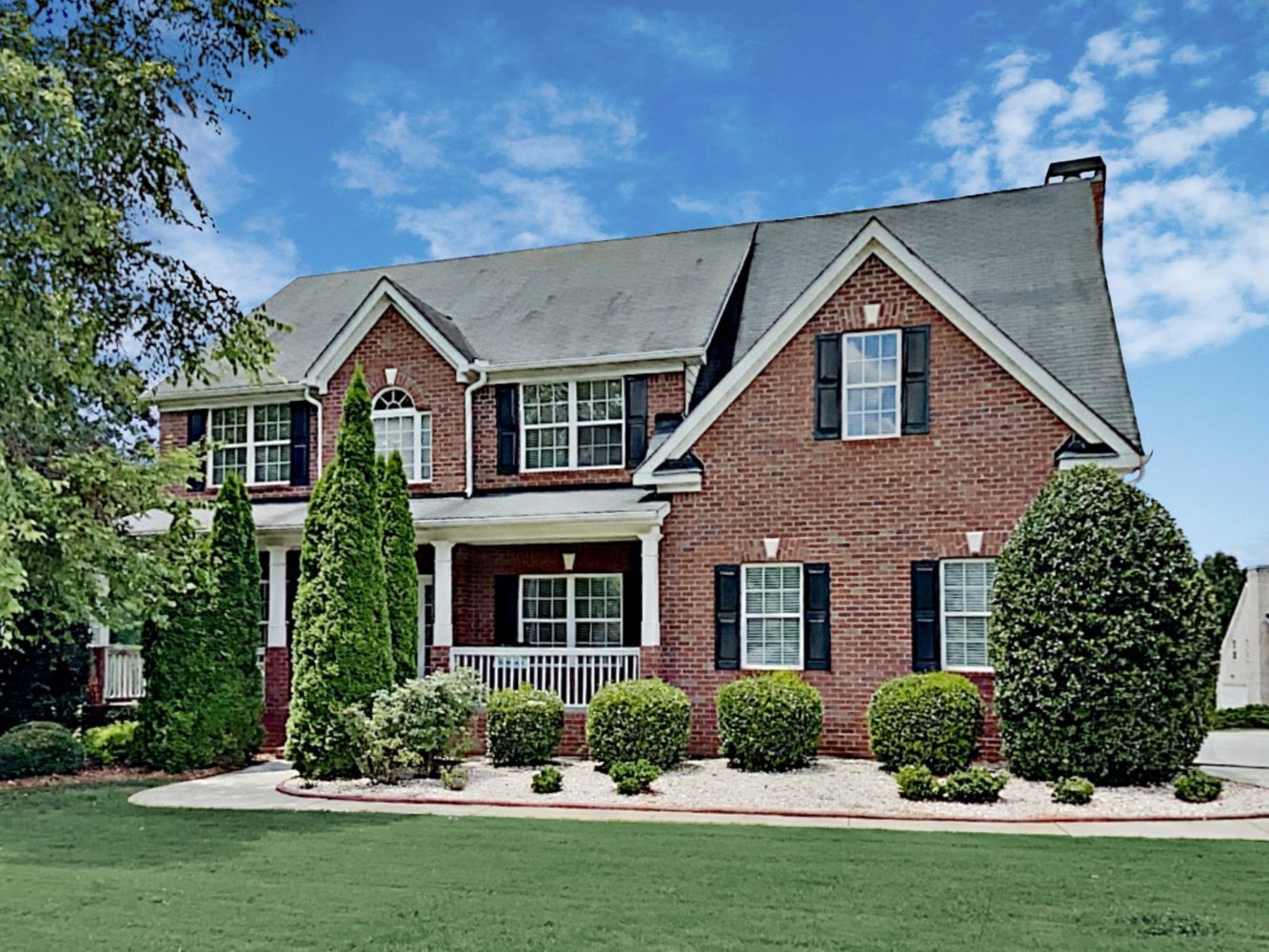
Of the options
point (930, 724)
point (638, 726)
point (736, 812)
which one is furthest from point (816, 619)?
point (736, 812)

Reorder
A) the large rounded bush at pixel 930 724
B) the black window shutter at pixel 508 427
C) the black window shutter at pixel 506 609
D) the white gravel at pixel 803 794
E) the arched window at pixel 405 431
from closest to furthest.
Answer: the white gravel at pixel 803 794 < the large rounded bush at pixel 930 724 < the black window shutter at pixel 506 609 < the black window shutter at pixel 508 427 < the arched window at pixel 405 431

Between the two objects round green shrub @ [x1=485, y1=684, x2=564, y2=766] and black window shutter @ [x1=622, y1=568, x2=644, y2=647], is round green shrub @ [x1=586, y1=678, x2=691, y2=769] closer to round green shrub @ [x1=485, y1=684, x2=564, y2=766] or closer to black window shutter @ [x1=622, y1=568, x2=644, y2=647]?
round green shrub @ [x1=485, y1=684, x2=564, y2=766]

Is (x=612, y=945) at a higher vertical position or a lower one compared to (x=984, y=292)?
lower

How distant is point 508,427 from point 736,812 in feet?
30.8

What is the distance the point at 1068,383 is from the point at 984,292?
3141mm

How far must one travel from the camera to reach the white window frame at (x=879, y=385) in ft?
55.0

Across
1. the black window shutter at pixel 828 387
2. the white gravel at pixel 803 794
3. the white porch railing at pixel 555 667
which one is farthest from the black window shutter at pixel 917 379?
the white porch railing at pixel 555 667

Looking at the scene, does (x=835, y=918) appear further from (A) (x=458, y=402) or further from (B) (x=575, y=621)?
(A) (x=458, y=402)

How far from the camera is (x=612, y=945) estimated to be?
7.32 m

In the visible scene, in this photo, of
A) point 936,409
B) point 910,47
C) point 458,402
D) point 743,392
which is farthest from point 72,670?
point 910,47

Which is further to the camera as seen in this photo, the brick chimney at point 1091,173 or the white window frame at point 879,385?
the brick chimney at point 1091,173

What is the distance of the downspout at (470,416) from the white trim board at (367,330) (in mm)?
229

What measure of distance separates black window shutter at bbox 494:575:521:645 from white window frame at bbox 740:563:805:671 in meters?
4.66

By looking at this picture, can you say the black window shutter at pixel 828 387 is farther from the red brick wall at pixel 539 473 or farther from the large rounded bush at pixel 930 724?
the large rounded bush at pixel 930 724
